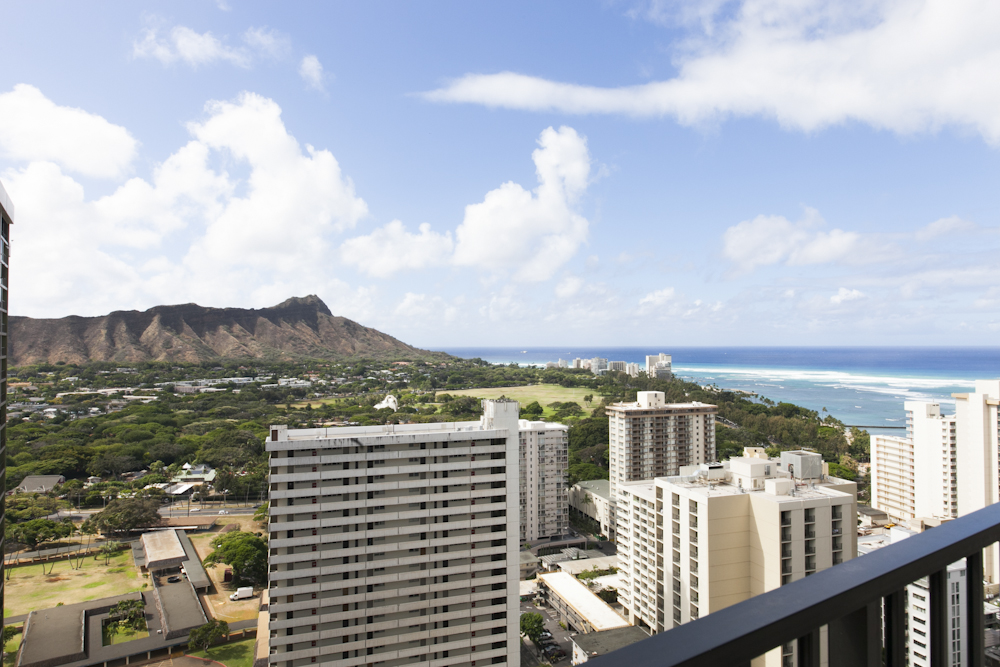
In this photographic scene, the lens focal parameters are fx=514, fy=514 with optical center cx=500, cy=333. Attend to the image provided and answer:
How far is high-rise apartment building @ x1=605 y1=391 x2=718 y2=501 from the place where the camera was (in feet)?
42.0

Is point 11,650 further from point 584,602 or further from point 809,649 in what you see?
point 809,649

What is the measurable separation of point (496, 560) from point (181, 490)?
39.7 feet

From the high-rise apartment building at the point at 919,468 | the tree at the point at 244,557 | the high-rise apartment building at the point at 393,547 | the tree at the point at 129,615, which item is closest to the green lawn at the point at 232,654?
the tree at the point at 129,615

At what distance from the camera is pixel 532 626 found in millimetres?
7602

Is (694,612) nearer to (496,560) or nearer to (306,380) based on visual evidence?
(496,560)

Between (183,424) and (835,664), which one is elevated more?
(835,664)

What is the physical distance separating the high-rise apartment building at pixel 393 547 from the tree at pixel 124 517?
9.12m

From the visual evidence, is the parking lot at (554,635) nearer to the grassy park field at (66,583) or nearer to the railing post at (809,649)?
the grassy park field at (66,583)

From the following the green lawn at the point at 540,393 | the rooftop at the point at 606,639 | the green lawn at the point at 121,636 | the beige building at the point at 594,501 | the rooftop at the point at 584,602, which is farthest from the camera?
the green lawn at the point at 540,393

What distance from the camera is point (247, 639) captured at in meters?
8.16

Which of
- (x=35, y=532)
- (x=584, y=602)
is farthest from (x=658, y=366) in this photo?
(x=35, y=532)

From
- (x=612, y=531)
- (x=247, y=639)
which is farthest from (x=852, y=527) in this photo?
(x=247, y=639)

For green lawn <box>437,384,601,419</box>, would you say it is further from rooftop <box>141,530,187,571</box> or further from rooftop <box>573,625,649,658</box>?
rooftop <box>573,625,649,658</box>

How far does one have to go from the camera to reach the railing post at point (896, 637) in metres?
0.46
